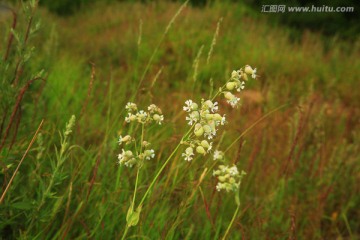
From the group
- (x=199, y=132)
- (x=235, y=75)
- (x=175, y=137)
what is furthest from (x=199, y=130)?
(x=175, y=137)

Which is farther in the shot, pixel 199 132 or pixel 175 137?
pixel 175 137

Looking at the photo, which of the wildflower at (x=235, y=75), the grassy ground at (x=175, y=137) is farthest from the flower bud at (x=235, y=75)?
the grassy ground at (x=175, y=137)

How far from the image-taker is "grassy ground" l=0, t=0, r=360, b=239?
1.79 meters

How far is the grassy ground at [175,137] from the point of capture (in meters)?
1.79

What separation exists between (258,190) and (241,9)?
660cm

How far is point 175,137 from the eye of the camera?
2021mm

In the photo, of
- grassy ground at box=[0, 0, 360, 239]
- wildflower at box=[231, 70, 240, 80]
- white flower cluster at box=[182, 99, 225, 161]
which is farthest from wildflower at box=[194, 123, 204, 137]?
grassy ground at box=[0, 0, 360, 239]

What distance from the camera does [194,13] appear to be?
7734mm

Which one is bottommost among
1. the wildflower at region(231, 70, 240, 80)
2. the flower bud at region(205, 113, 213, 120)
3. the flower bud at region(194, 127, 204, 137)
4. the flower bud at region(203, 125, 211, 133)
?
the flower bud at region(194, 127, 204, 137)

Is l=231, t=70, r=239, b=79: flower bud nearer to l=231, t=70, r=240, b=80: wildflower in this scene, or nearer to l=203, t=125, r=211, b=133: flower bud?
l=231, t=70, r=240, b=80: wildflower

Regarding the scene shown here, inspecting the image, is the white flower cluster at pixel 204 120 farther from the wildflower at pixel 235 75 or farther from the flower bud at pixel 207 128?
the wildflower at pixel 235 75

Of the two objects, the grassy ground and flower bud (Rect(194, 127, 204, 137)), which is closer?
flower bud (Rect(194, 127, 204, 137))

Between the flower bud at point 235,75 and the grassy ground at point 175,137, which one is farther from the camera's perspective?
the grassy ground at point 175,137

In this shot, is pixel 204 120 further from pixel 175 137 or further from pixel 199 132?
pixel 175 137
